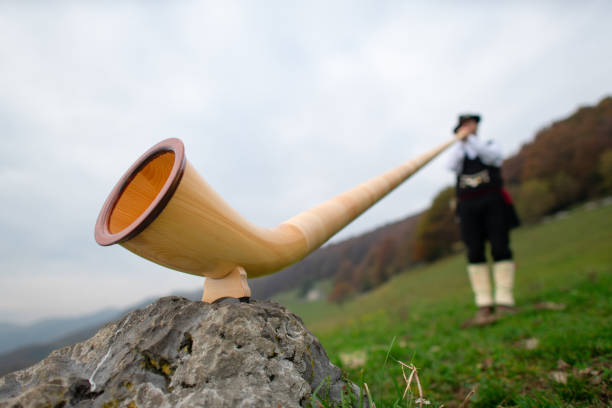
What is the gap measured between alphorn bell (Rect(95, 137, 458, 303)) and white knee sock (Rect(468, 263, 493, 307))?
3539mm

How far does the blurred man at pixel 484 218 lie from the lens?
14.0ft

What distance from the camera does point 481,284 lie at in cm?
435

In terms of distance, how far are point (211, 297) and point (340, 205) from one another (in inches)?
31.4

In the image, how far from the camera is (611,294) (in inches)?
172

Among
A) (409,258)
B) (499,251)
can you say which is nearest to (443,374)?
(499,251)

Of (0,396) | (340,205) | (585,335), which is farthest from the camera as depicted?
(585,335)

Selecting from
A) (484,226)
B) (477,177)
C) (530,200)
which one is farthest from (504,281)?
(530,200)

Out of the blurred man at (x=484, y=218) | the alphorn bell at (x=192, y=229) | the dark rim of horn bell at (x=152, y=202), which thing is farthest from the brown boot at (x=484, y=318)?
the dark rim of horn bell at (x=152, y=202)

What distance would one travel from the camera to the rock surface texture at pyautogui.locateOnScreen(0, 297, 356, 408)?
0.93 m

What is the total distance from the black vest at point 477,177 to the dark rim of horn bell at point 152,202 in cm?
421

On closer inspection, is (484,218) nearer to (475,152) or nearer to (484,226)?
(484,226)

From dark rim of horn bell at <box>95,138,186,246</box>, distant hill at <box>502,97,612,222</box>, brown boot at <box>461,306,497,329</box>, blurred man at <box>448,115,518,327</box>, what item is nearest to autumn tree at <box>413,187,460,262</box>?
distant hill at <box>502,97,612,222</box>

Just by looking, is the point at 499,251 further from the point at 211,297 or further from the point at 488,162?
the point at 211,297

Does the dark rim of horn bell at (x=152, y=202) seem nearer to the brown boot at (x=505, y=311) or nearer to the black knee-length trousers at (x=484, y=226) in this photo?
the black knee-length trousers at (x=484, y=226)
